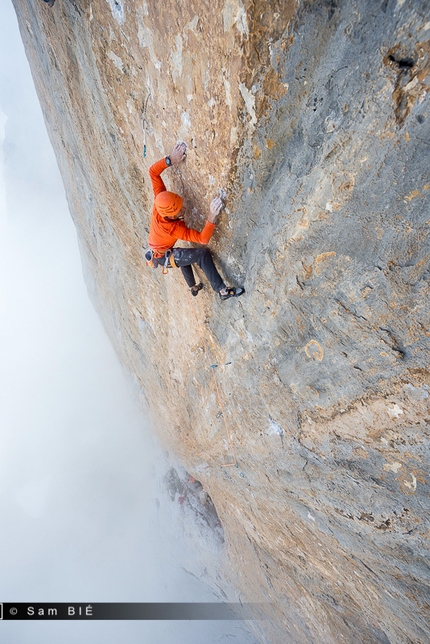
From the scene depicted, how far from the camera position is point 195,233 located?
320cm

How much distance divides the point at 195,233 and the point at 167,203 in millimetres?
361

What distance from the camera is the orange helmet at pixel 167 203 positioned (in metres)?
3.01

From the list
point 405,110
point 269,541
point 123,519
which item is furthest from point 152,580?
point 405,110

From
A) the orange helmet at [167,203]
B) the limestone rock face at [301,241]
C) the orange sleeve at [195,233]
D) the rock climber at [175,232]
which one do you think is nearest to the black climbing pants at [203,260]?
the rock climber at [175,232]

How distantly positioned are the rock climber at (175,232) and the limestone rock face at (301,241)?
0.46 ft

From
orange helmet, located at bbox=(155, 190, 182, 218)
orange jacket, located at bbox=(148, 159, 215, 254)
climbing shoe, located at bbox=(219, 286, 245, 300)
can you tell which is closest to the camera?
orange helmet, located at bbox=(155, 190, 182, 218)

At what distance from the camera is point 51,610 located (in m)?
15.1

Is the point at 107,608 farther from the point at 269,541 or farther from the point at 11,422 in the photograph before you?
the point at 269,541

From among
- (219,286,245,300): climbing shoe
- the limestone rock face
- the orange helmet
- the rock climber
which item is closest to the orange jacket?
the rock climber

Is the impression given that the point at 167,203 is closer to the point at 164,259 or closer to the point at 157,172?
the point at 157,172

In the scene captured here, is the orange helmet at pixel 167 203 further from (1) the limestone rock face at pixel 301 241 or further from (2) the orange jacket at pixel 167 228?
(1) the limestone rock face at pixel 301 241

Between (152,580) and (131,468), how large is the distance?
13.4ft

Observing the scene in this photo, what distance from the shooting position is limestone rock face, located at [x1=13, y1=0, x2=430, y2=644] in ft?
6.82

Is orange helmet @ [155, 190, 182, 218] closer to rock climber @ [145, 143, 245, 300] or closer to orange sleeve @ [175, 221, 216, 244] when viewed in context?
rock climber @ [145, 143, 245, 300]
